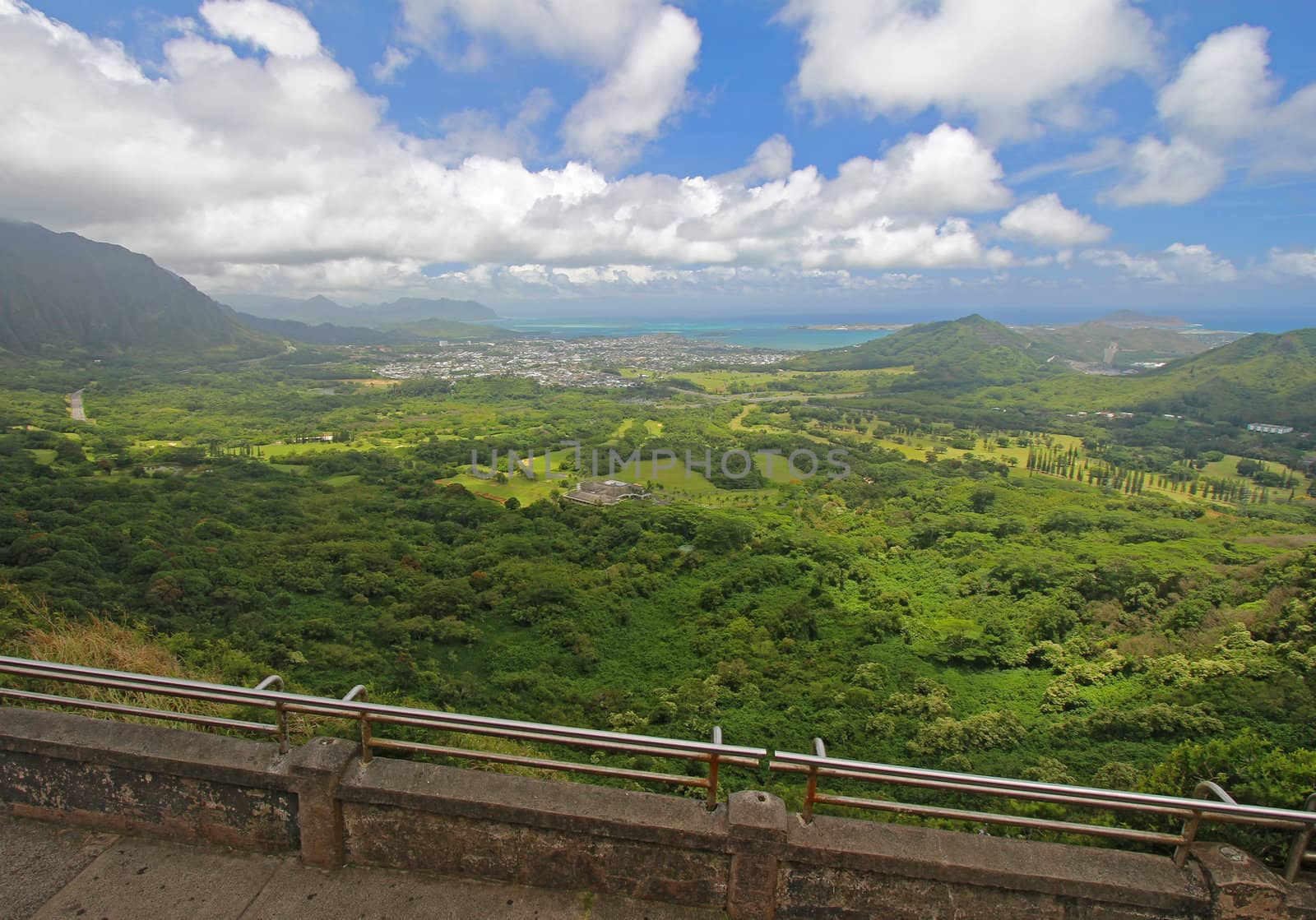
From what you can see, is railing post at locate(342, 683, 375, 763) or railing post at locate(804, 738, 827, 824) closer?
railing post at locate(804, 738, 827, 824)

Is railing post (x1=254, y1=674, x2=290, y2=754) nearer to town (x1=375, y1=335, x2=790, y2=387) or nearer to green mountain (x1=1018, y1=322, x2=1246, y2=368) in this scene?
town (x1=375, y1=335, x2=790, y2=387)

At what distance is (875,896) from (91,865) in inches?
149

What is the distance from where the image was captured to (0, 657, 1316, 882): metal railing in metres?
2.58

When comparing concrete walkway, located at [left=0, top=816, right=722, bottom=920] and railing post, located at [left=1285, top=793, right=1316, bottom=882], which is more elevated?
railing post, located at [left=1285, top=793, right=1316, bottom=882]

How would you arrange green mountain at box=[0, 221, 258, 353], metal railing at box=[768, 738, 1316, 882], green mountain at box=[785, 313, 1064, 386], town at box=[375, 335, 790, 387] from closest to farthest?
metal railing at box=[768, 738, 1316, 882] → green mountain at box=[0, 221, 258, 353] → town at box=[375, 335, 790, 387] → green mountain at box=[785, 313, 1064, 386]

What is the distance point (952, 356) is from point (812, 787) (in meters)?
168

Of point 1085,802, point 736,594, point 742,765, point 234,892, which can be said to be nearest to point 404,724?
point 234,892

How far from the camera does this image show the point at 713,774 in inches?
112

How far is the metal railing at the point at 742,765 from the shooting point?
2584mm

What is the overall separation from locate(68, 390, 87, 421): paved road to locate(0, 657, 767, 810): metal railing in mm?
83529

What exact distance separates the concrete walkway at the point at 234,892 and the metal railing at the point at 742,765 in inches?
22.1

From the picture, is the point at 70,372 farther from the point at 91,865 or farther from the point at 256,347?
the point at 91,865

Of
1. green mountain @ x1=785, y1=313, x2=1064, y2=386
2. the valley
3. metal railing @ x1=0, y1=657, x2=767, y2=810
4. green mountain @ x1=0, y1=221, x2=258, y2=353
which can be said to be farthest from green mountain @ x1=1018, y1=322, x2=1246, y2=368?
green mountain @ x1=0, y1=221, x2=258, y2=353

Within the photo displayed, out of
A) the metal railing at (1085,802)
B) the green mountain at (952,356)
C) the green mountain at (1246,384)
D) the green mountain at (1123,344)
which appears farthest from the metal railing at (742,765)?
the green mountain at (1123,344)
